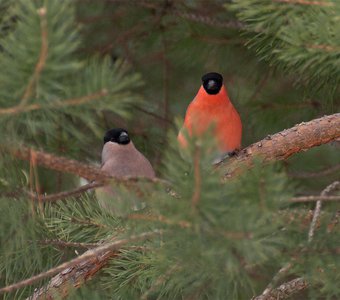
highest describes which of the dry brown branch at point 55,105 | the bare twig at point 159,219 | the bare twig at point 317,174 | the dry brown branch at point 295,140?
the dry brown branch at point 55,105

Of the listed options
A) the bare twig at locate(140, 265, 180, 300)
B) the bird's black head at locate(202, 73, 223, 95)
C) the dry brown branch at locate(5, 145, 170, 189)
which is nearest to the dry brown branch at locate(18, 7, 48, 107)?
the dry brown branch at locate(5, 145, 170, 189)

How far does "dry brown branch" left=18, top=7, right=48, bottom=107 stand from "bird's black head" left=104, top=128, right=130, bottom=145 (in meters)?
1.76

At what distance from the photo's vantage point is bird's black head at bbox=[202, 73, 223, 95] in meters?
3.08

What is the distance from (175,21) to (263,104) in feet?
1.58

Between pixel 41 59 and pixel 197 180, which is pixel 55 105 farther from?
pixel 197 180

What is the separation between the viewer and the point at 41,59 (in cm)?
138

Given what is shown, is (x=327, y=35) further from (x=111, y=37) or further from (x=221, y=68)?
(x=111, y=37)

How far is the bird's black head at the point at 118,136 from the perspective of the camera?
3.21m

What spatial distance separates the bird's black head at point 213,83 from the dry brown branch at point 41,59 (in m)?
1.68

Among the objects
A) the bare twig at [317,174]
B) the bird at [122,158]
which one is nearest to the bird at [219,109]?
the bird at [122,158]

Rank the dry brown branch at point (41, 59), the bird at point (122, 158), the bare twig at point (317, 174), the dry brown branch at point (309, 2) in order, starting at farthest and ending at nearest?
the bare twig at point (317, 174) < the bird at point (122, 158) < the dry brown branch at point (309, 2) < the dry brown branch at point (41, 59)

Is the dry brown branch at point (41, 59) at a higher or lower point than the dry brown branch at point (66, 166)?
higher

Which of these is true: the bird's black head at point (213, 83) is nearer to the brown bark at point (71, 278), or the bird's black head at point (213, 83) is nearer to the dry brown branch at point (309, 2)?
the brown bark at point (71, 278)

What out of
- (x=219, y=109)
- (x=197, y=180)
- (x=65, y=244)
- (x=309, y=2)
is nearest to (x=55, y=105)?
(x=197, y=180)
